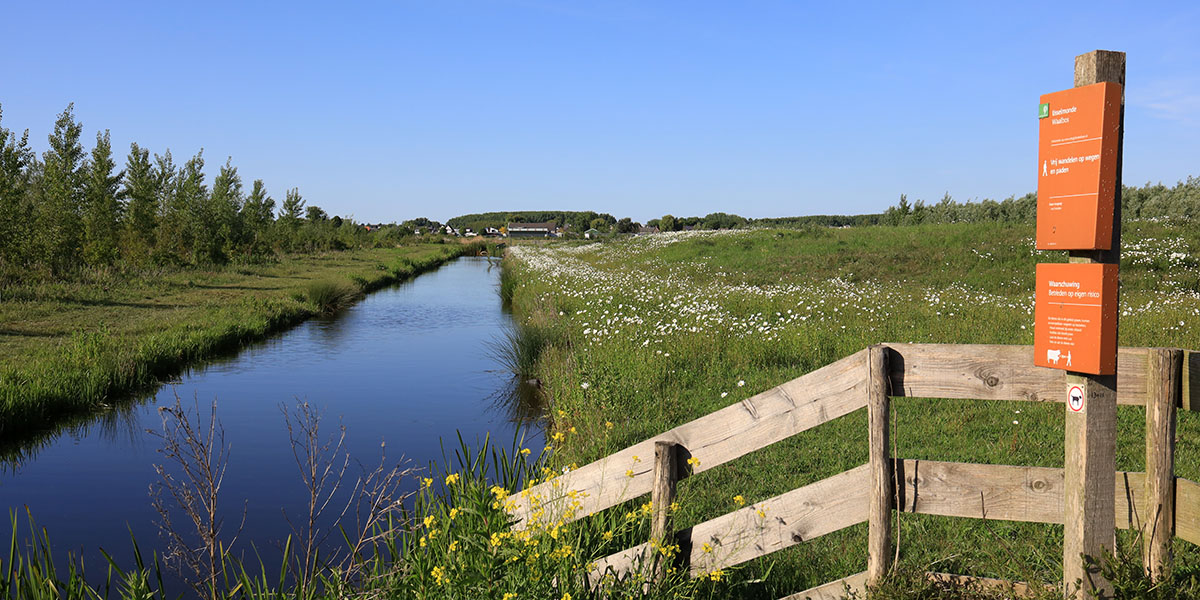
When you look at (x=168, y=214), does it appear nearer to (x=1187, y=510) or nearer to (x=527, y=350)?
(x=527, y=350)

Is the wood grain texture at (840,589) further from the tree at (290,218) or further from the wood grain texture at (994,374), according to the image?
the tree at (290,218)

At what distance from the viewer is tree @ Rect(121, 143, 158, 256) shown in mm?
29431

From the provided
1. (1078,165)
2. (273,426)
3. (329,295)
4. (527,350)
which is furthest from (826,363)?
(329,295)

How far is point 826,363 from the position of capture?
11211mm

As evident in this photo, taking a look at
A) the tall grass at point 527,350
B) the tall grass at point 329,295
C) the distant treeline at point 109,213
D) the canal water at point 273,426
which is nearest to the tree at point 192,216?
the distant treeline at point 109,213

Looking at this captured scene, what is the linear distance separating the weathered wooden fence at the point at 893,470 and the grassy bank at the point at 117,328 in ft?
34.0

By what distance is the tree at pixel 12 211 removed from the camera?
66.0 feet

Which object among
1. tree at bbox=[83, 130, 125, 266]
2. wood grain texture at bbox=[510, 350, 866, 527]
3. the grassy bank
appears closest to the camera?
wood grain texture at bbox=[510, 350, 866, 527]

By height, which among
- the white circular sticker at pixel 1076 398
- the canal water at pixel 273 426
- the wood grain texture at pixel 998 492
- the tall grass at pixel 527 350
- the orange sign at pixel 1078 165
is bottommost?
the canal water at pixel 273 426

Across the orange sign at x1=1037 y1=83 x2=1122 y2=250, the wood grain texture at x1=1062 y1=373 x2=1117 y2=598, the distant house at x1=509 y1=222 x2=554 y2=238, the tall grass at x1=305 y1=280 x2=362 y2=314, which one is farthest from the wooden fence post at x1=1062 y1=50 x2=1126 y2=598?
the distant house at x1=509 y1=222 x2=554 y2=238

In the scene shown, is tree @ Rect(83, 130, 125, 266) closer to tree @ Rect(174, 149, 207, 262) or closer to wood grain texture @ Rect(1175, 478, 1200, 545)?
tree @ Rect(174, 149, 207, 262)

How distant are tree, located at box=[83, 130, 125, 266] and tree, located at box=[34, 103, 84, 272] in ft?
1.48

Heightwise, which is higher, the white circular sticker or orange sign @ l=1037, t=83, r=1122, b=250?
orange sign @ l=1037, t=83, r=1122, b=250

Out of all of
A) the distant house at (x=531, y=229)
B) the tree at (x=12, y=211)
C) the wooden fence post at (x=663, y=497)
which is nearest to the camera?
the wooden fence post at (x=663, y=497)
